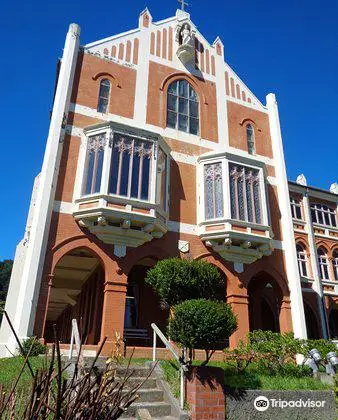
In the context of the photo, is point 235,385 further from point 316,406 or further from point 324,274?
point 324,274

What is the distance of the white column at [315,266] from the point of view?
23.5 meters

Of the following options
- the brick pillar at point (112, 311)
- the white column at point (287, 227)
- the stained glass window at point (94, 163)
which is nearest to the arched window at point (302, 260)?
the white column at point (287, 227)

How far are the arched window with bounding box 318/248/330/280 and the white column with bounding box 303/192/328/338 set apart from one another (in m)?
1.02

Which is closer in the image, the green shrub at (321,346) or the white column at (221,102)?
the green shrub at (321,346)

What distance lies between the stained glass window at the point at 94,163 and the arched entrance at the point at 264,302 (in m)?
8.88

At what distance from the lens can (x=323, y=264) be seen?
2611 centimetres

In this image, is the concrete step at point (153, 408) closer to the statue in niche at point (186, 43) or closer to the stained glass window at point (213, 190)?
the stained glass window at point (213, 190)

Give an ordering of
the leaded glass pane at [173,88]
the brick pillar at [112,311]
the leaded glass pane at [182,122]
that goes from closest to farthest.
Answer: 1. the brick pillar at [112,311]
2. the leaded glass pane at [182,122]
3. the leaded glass pane at [173,88]

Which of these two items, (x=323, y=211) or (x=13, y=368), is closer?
(x=13, y=368)

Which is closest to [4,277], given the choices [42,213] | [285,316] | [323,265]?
[323,265]

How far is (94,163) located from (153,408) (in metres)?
9.85

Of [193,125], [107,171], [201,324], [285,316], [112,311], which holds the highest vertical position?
[193,125]

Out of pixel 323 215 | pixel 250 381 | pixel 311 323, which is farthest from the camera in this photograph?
pixel 323 215

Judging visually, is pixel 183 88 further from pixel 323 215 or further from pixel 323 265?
pixel 323 265
